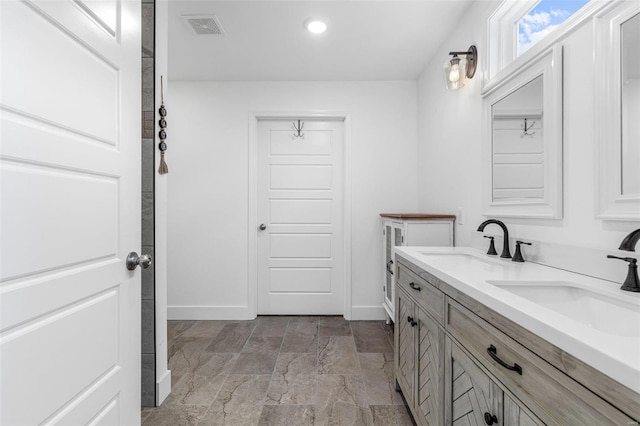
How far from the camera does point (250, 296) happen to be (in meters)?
3.20

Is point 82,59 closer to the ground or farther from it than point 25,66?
farther from it

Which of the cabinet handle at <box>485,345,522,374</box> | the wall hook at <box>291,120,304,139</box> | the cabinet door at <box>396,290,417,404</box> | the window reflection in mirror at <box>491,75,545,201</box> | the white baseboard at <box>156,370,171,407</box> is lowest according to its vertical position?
the white baseboard at <box>156,370,171,407</box>

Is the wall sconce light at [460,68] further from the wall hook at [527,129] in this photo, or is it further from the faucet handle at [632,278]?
the faucet handle at [632,278]

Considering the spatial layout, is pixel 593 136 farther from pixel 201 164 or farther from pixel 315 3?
pixel 201 164

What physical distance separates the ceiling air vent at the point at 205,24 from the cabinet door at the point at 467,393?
250 centimetres

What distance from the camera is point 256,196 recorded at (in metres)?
3.21

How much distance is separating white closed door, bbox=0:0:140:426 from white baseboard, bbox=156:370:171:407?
70cm

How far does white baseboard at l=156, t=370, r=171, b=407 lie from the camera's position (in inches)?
70.9

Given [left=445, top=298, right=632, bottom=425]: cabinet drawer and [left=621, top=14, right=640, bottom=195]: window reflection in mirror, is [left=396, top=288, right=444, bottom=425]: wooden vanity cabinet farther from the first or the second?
[left=621, top=14, right=640, bottom=195]: window reflection in mirror

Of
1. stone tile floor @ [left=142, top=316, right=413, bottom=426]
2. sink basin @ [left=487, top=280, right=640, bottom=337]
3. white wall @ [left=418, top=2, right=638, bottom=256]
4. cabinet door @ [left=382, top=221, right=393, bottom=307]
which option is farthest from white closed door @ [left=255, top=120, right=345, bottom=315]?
sink basin @ [left=487, top=280, right=640, bottom=337]

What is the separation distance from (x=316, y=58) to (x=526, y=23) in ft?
5.38

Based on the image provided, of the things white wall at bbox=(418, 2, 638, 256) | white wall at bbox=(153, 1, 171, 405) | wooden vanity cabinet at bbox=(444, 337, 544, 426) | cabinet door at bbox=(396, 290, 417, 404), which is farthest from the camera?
white wall at bbox=(153, 1, 171, 405)

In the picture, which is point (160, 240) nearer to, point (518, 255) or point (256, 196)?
point (256, 196)

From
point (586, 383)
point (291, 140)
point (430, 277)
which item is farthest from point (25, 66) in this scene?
point (291, 140)
